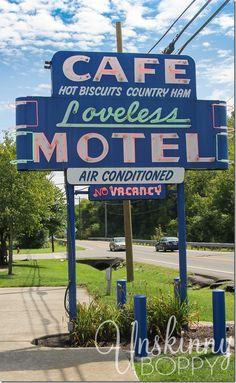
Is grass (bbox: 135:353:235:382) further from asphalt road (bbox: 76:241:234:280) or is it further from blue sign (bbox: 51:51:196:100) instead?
asphalt road (bbox: 76:241:234:280)

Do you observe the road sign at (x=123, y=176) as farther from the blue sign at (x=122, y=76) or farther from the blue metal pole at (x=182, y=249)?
the blue sign at (x=122, y=76)

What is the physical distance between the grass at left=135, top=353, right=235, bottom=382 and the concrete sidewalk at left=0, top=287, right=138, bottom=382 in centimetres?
22

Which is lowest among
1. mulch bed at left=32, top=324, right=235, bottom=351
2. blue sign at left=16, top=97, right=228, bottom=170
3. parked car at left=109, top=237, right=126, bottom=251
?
parked car at left=109, top=237, right=126, bottom=251

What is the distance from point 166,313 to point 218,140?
10.7ft

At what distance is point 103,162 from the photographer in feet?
29.6

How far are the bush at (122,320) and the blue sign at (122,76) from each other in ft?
11.4

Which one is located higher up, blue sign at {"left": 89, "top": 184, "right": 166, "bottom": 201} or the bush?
blue sign at {"left": 89, "top": 184, "right": 166, "bottom": 201}

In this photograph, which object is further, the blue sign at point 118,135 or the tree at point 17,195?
the tree at point 17,195

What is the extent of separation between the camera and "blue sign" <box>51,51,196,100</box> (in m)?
8.97

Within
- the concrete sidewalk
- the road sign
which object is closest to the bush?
the concrete sidewalk

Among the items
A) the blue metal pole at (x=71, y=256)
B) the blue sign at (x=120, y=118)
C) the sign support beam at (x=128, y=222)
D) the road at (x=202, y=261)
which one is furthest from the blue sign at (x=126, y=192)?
the road at (x=202, y=261)

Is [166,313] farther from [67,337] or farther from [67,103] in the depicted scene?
[67,103]

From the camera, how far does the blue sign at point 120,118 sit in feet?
28.8

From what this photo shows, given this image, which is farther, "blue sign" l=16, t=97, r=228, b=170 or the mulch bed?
"blue sign" l=16, t=97, r=228, b=170
